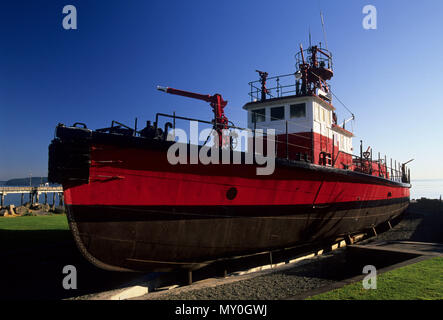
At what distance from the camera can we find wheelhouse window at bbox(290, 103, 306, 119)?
10.1 m

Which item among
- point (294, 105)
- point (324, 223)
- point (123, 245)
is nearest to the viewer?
point (123, 245)

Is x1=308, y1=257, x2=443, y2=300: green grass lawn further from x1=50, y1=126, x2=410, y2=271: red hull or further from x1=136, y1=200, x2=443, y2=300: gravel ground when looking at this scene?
x1=50, y1=126, x2=410, y2=271: red hull

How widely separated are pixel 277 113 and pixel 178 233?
698cm

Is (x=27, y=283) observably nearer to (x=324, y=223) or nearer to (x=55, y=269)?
(x=55, y=269)

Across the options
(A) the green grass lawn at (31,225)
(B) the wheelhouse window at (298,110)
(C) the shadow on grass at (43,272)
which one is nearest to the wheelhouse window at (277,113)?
(B) the wheelhouse window at (298,110)

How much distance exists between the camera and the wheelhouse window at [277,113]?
1042 centimetres

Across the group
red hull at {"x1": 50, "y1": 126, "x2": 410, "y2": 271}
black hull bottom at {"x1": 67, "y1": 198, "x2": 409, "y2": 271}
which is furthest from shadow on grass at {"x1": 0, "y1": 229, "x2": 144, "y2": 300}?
red hull at {"x1": 50, "y1": 126, "x2": 410, "y2": 271}

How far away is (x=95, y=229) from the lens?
15.8 feet

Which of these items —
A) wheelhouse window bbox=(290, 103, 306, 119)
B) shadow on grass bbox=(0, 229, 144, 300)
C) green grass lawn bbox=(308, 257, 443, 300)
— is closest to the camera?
green grass lawn bbox=(308, 257, 443, 300)

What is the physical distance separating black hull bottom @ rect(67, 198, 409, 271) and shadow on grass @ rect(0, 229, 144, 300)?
4.72ft
